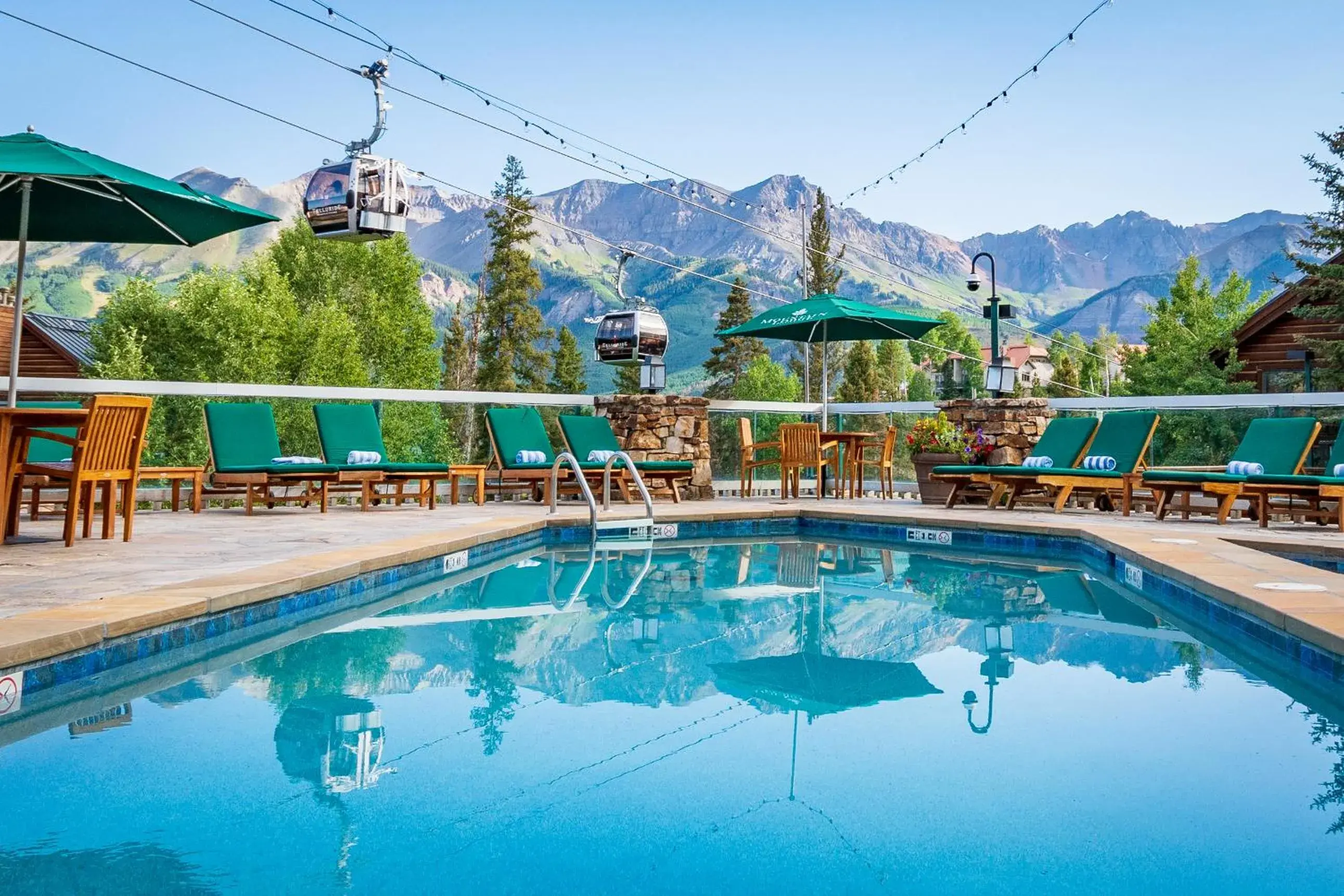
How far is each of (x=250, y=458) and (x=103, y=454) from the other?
8.21ft

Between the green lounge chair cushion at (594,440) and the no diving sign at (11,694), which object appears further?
the green lounge chair cushion at (594,440)

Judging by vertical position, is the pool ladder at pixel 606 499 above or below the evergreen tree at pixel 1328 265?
below

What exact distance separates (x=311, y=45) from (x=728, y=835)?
13.7 meters

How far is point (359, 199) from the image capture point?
767 cm

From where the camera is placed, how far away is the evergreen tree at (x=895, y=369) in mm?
70250

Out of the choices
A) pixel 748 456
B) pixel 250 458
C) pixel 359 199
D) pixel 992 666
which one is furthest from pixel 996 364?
pixel 992 666

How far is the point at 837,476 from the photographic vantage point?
36.9ft

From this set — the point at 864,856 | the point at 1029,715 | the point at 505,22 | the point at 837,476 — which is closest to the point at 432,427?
the point at 837,476

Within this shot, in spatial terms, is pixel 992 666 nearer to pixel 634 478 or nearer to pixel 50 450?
pixel 634 478

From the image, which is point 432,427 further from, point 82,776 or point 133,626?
point 82,776

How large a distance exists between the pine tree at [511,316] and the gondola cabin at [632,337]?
3725 centimetres

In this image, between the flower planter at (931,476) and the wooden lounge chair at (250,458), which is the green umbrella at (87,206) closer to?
the wooden lounge chair at (250,458)

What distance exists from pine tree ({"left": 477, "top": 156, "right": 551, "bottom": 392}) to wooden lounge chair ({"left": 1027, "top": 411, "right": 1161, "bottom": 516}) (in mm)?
40208

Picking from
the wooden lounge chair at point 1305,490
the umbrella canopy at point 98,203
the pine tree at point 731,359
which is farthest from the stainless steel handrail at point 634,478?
the pine tree at point 731,359
